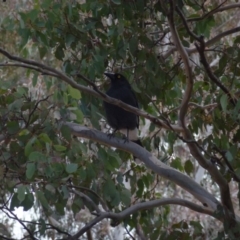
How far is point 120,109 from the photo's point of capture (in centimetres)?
552

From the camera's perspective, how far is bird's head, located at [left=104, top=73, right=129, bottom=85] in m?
5.11

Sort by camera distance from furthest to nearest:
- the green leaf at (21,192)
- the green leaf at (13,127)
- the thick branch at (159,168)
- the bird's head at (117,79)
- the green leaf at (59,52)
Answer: the bird's head at (117,79), the green leaf at (59,52), the thick branch at (159,168), the green leaf at (13,127), the green leaf at (21,192)

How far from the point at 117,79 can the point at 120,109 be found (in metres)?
0.34

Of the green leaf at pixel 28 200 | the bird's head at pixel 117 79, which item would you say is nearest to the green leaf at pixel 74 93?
the green leaf at pixel 28 200

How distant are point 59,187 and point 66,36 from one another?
3.38 ft

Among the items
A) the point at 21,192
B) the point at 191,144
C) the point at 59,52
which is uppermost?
the point at 59,52

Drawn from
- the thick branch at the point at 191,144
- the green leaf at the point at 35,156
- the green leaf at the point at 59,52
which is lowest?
the green leaf at the point at 35,156

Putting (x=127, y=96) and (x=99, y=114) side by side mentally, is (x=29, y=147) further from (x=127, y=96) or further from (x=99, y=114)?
(x=127, y=96)

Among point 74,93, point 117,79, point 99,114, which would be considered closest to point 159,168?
point 99,114

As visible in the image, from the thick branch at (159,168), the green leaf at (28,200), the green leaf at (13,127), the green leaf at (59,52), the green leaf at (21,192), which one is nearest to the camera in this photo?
the green leaf at (21,192)

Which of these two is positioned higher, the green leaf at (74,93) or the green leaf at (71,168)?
the green leaf at (74,93)

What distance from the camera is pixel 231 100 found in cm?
383

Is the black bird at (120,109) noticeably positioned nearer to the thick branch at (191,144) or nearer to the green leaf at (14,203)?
the thick branch at (191,144)

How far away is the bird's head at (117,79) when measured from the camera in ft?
16.8
